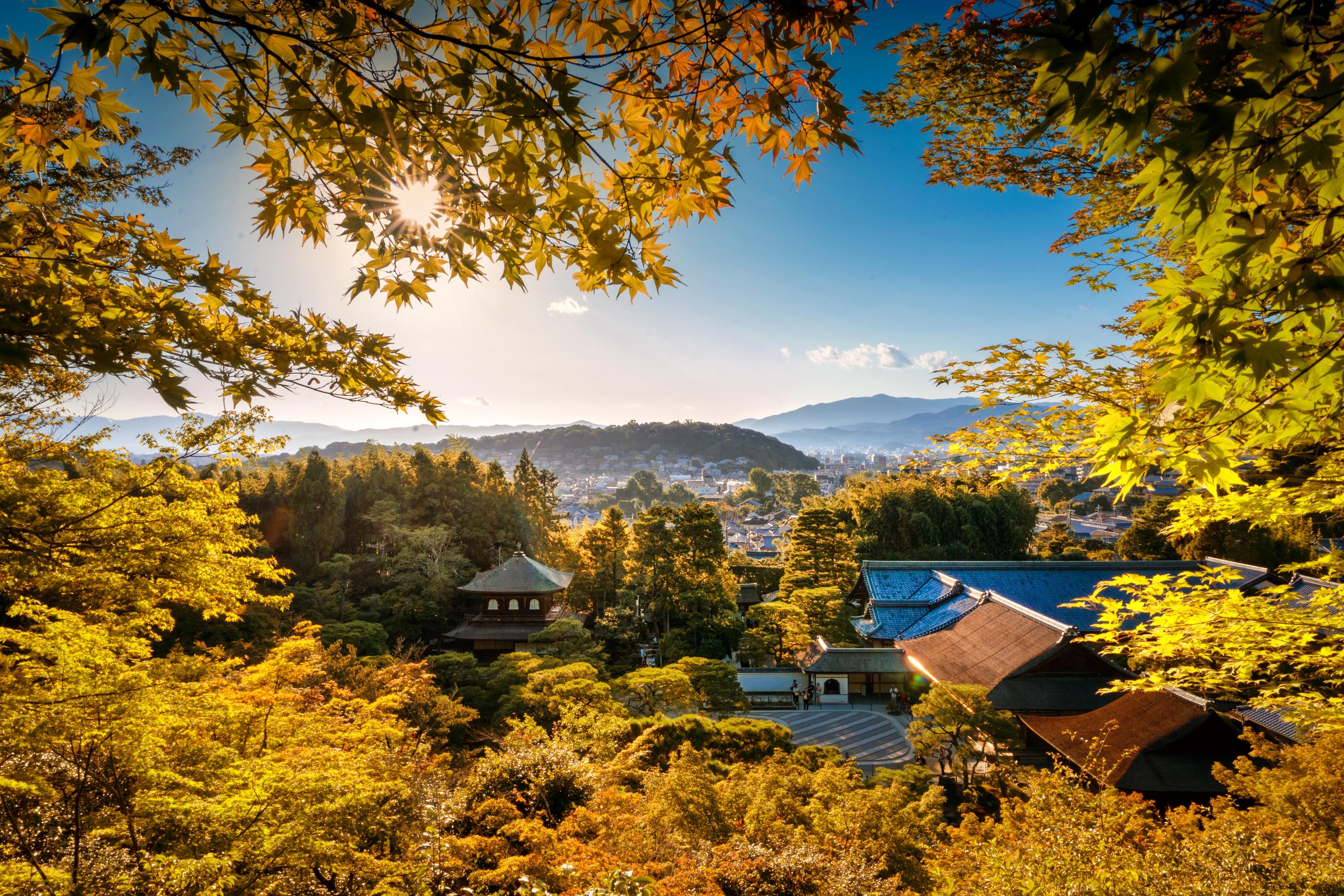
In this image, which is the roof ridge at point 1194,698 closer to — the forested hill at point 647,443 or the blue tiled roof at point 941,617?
the blue tiled roof at point 941,617

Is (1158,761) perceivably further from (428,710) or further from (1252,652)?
(428,710)

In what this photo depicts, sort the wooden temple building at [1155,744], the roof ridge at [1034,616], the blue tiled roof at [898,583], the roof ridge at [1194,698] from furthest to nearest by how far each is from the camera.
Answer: the blue tiled roof at [898,583] → the roof ridge at [1034,616] → the roof ridge at [1194,698] → the wooden temple building at [1155,744]

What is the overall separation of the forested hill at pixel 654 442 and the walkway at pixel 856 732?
13653 centimetres

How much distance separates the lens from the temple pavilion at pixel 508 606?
59.3 ft

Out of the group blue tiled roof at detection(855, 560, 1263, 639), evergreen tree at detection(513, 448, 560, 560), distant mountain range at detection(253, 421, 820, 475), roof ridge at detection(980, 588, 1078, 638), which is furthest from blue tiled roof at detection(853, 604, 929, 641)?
distant mountain range at detection(253, 421, 820, 475)

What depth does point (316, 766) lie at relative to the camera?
15.0 ft

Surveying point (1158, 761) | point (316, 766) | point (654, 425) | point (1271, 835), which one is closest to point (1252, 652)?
point (1271, 835)

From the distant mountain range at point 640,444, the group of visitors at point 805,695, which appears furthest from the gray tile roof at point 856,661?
the distant mountain range at point 640,444

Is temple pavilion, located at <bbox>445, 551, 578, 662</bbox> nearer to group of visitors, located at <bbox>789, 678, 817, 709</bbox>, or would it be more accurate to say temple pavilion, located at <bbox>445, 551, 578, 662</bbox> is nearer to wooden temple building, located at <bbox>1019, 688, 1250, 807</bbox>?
group of visitors, located at <bbox>789, 678, 817, 709</bbox>

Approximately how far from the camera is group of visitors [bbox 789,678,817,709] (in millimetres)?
16594

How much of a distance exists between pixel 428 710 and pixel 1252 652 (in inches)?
484

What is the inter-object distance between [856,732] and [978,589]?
28.8ft

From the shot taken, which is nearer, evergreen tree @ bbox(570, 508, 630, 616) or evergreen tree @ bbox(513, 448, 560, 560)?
evergreen tree @ bbox(570, 508, 630, 616)

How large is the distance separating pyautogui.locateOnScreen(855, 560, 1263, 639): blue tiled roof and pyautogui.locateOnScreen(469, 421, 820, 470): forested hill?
130217mm
